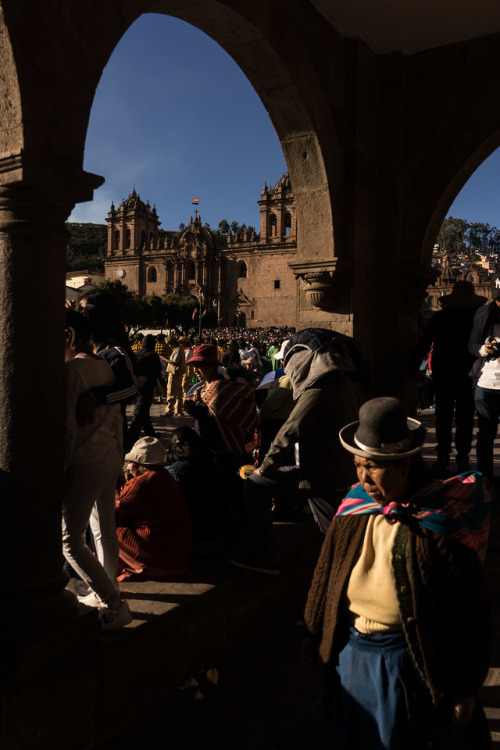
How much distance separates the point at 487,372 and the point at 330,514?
2.00 meters

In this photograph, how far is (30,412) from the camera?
7.47 ft

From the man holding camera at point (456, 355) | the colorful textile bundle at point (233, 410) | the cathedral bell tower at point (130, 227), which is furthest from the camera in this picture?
the cathedral bell tower at point (130, 227)

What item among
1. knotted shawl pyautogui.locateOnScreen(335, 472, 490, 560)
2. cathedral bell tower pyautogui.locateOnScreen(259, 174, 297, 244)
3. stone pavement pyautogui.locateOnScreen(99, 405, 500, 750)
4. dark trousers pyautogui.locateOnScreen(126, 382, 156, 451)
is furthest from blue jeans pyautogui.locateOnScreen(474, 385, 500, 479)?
cathedral bell tower pyautogui.locateOnScreen(259, 174, 297, 244)

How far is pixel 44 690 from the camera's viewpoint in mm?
2225

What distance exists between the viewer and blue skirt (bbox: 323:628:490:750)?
164 cm

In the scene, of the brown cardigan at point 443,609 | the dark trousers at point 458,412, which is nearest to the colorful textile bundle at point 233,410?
the dark trousers at point 458,412

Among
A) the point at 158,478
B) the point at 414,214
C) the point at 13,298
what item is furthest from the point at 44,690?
the point at 414,214

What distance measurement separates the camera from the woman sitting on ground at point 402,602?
5.23 feet

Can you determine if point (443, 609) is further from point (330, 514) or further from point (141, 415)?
point (141, 415)

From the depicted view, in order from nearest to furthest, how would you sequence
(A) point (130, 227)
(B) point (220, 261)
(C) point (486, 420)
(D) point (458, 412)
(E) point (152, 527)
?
(E) point (152, 527)
(C) point (486, 420)
(D) point (458, 412)
(B) point (220, 261)
(A) point (130, 227)

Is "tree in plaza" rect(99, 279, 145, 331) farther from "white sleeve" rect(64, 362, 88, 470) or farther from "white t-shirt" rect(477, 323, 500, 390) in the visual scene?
"white sleeve" rect(64, 362, 88, 470)

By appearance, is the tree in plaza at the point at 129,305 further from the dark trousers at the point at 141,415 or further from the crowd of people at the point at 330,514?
the crowd of people at the point at 330,514

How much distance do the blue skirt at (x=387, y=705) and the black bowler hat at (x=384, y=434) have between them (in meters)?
0.51

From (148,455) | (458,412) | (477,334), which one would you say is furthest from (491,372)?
(148,455)
